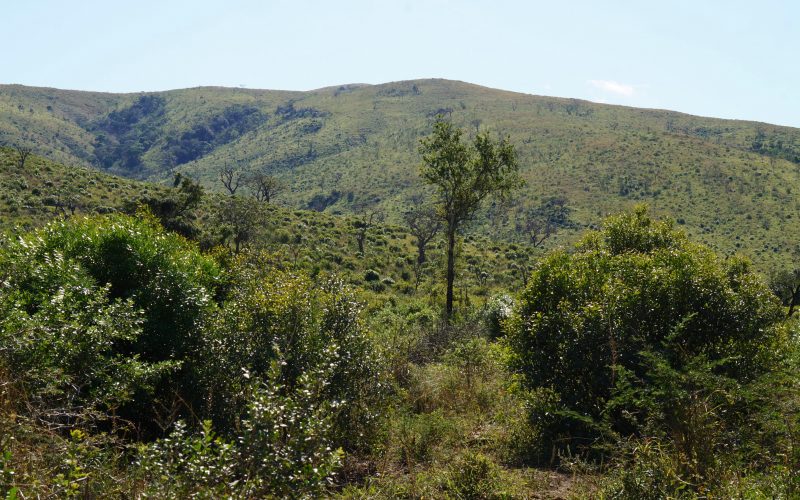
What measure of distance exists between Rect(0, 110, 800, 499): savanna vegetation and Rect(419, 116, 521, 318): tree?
11.7 meters

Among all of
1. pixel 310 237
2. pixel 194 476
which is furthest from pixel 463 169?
pixel 310 237

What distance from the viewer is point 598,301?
34.1 ft

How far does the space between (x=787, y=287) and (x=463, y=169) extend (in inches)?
1253

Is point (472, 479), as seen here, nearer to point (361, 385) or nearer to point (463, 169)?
point (361, 385)

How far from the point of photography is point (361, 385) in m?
9.59

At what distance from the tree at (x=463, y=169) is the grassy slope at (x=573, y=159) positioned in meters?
50.5

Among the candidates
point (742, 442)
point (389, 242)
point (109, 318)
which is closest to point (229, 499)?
point (109, 318)


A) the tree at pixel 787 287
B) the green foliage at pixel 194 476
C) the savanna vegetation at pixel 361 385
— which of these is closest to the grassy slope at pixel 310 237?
the savanna vegetation at pixel 361 385

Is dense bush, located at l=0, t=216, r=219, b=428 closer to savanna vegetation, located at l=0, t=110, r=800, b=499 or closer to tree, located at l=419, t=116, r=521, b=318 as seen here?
savanna vegetation, located at l=0, t=110, r=800, b=499

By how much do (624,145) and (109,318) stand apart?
4840 inches

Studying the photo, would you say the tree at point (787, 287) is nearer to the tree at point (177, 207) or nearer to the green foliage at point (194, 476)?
the tree at point (177, 207)

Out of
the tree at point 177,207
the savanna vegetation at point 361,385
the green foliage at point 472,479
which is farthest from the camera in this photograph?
the tree at point 177,207

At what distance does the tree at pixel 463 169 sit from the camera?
88.5 feet

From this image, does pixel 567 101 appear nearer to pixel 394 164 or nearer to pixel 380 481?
pixel 394 164
